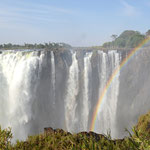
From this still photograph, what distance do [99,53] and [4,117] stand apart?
16505mm

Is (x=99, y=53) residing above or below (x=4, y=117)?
above

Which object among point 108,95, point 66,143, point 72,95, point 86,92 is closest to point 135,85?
point 108,95

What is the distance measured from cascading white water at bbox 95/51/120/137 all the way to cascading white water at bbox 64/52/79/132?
3666mm

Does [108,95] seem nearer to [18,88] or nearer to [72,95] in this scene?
[72,95]

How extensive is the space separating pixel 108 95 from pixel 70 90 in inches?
246

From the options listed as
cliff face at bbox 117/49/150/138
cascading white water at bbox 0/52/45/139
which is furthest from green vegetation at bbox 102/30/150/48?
cascading white water at bbox 0/52/45/139

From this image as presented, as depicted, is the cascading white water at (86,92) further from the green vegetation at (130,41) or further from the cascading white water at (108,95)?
the green vegetation at (130,41)

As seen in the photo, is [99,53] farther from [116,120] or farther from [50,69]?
[116,120]

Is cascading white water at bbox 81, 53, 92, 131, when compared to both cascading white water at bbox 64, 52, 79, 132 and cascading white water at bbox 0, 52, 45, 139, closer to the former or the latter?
cascading white water at bbox 64, 52, 79, 132

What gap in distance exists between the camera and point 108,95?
33.7m

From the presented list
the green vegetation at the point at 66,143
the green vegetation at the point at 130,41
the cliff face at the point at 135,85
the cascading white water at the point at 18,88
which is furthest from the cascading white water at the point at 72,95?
the green vegetation at the point at 130,41

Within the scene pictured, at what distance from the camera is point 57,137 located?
24.6ft

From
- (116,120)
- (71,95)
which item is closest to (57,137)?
(71,95)

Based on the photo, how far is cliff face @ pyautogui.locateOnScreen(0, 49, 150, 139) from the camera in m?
29.6
